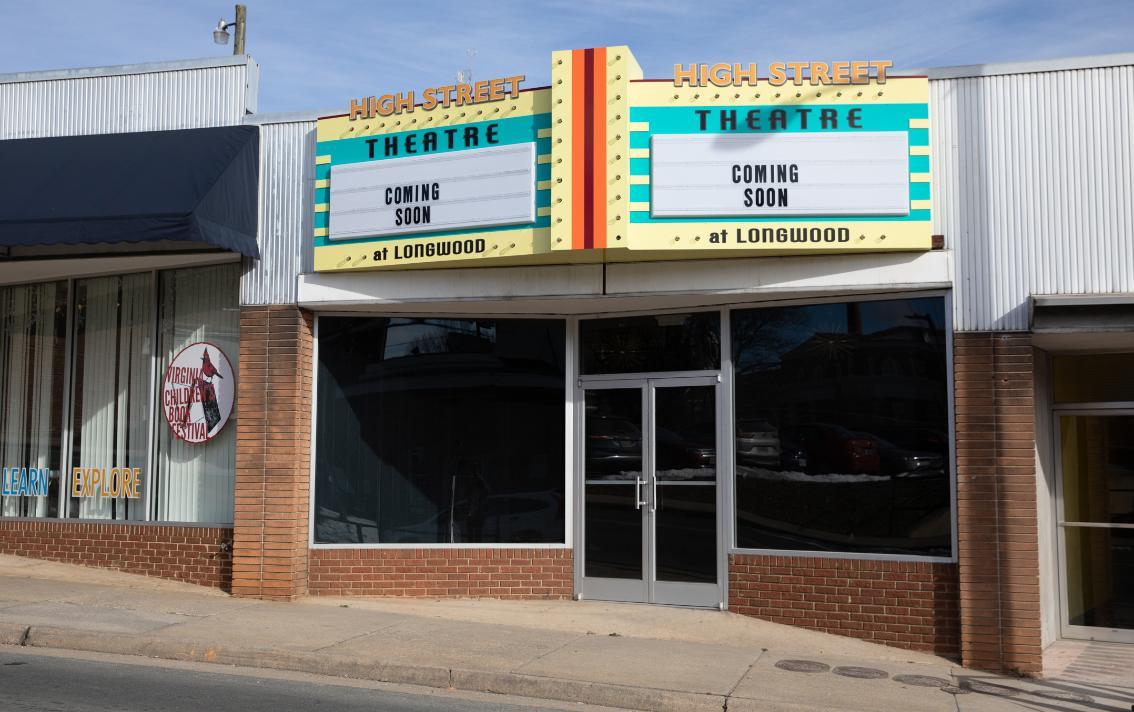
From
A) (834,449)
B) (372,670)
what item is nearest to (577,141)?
(834,449)

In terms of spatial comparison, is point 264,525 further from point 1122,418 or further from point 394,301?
point 1122,418

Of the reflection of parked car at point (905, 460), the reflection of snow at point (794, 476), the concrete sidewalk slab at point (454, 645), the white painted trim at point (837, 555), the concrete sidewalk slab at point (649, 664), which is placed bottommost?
the concrete sidewalk slab at point (649, 664)

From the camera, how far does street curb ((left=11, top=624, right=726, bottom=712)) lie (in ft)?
27.4

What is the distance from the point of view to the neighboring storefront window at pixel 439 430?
40.9 feet

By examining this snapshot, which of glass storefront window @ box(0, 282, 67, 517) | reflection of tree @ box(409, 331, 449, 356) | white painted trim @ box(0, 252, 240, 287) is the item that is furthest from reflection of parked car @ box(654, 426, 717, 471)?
glass storefront window @ box(0, 282, 67, 517)

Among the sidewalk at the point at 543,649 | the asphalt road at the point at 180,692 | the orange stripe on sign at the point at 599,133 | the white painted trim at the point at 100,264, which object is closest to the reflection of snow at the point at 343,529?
the sidewalk at the point at 543,649

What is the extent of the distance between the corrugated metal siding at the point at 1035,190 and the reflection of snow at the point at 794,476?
1682mm

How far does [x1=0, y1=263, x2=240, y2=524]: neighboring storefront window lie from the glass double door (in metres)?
4.12

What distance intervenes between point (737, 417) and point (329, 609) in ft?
15.0

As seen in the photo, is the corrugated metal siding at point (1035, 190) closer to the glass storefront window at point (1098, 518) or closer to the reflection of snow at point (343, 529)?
the glass storefront window at point (1098, 518)

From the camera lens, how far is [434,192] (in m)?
11.8

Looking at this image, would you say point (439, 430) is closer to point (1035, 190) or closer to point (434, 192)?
point (434, 192)

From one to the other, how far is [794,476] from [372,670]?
181 inches

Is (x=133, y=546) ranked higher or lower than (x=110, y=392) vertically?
lower
